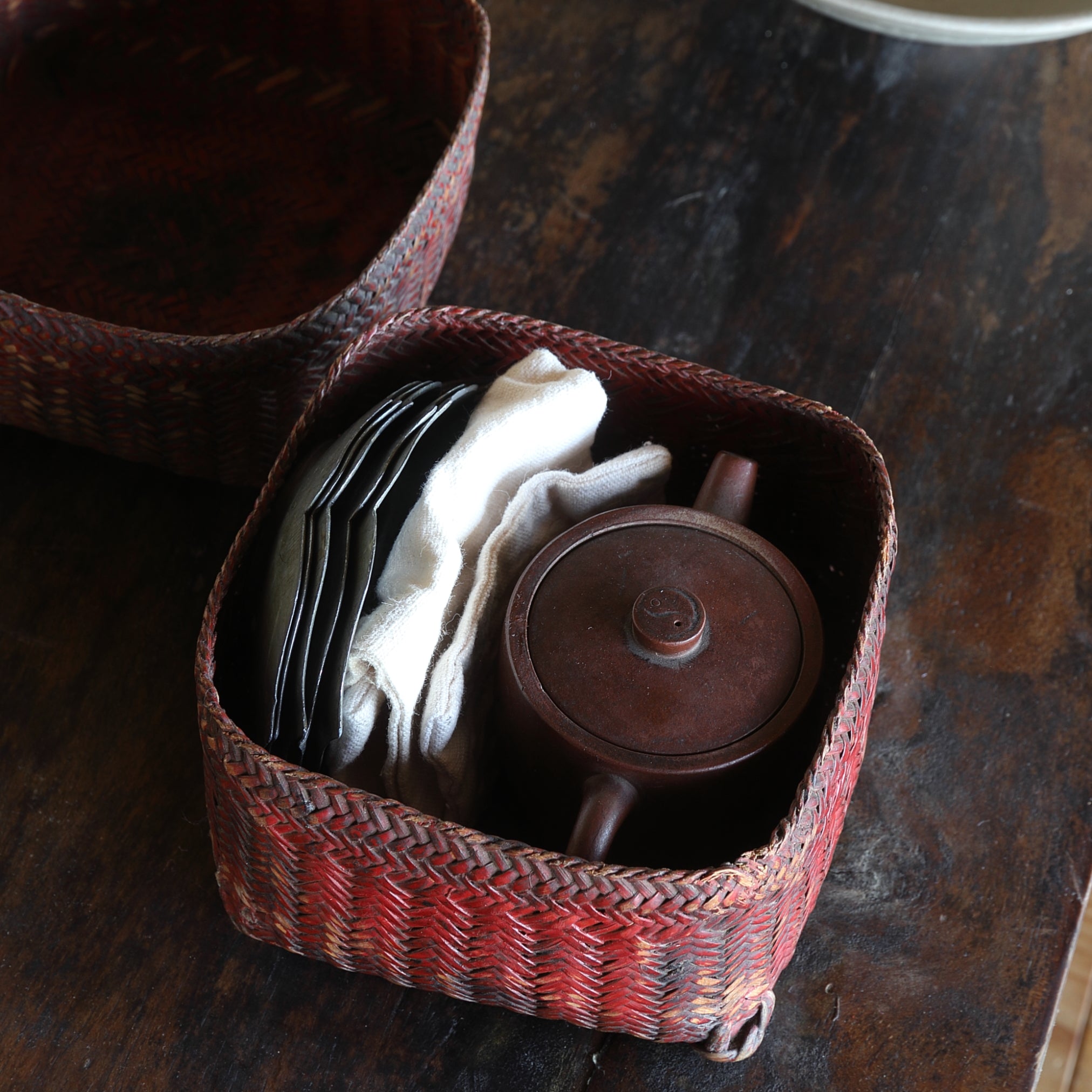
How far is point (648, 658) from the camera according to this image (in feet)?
1.72

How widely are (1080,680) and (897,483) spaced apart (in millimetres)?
164

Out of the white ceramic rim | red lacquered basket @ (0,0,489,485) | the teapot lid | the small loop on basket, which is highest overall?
the white ceramic rim

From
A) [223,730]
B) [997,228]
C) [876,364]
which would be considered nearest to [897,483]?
[876,364]

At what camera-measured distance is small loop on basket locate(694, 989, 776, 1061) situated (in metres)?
0.56

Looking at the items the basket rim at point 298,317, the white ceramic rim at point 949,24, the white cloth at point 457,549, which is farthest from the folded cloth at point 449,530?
the white ceramic rim at point 949,24

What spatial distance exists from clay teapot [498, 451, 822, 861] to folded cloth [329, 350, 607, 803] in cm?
4

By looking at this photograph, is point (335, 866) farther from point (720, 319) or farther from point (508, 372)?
point (720, 319)

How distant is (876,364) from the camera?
32.3 inches

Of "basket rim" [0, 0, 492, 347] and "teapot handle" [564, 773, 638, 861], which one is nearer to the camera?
"teapot handle" [564, 773, 638, 861]

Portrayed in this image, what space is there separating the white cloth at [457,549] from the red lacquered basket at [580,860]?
0.04 m

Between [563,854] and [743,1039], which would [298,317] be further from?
[743,1039]

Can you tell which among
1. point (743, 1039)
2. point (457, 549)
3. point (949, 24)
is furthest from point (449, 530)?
point (949, 24)

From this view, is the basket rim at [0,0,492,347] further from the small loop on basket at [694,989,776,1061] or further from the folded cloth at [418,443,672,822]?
the small loop on basket at [694,989,776,1061]

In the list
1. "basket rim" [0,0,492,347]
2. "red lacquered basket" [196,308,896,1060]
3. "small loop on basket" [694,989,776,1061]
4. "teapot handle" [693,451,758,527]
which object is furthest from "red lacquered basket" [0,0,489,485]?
"small loop on basket" [694,989,776,1061]
